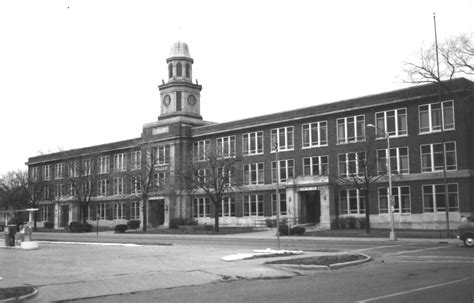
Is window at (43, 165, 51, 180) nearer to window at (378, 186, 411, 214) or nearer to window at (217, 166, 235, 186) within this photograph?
window at (217, 166, 235, 186)

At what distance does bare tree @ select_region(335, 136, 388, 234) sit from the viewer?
4544 cm

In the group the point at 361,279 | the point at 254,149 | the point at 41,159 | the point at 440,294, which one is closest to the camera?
the point at 440,294

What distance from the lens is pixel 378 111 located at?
180 ft

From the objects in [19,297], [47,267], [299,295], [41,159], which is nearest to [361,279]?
[299,295]

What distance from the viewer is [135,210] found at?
78812 mm

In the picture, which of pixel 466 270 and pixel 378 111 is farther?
pixel 378 111

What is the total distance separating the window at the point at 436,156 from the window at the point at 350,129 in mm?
6466

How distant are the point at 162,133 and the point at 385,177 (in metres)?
33.4

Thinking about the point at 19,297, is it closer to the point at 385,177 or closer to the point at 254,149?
the point at 385,177

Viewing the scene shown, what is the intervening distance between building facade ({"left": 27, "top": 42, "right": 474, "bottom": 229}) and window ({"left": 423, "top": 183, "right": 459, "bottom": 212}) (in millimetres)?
91

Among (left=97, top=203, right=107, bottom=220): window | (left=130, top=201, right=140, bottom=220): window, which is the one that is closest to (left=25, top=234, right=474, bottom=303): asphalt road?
(left=130, top=201, right=140, bottom=220): window

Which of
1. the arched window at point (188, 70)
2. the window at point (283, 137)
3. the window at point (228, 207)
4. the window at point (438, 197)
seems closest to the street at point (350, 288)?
the window at point (438, 197)

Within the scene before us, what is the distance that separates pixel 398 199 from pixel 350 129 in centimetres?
886

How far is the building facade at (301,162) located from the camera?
162 feet
